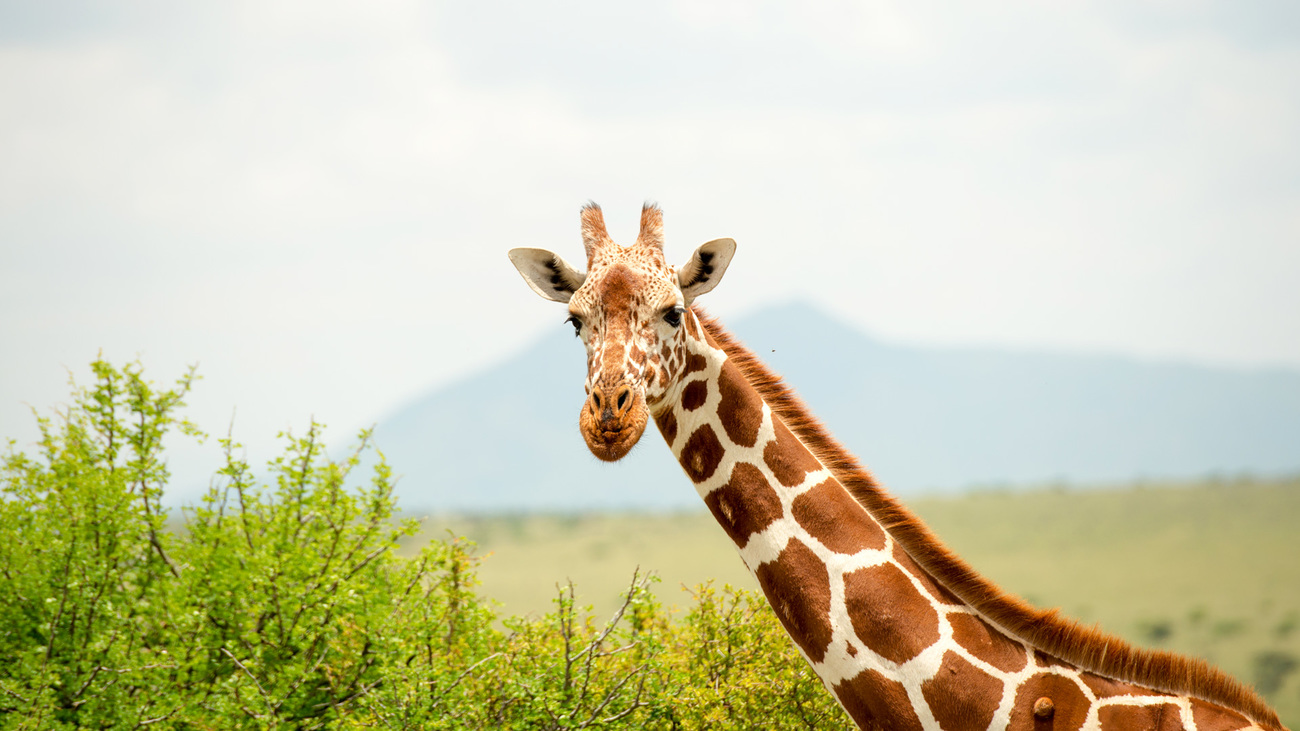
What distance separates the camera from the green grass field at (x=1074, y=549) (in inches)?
3691

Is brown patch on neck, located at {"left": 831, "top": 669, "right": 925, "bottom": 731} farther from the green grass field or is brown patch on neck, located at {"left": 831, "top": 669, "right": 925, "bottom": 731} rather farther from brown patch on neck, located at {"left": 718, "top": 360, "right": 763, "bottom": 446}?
the green grass field

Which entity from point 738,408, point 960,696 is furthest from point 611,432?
point 960,696

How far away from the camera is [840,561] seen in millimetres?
6648

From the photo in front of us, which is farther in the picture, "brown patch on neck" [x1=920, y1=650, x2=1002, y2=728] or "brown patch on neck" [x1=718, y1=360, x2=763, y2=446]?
"brown patch on neck" [x1=718, y1=360, x2=763, y2=446]

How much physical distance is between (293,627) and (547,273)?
4.50 metres

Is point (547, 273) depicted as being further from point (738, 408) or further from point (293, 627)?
point (293, 627)

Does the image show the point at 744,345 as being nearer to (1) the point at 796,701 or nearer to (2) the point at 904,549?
(2) the point at 904,549

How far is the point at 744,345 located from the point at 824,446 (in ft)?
2.90

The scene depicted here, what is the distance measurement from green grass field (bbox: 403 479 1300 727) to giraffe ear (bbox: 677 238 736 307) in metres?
81.5

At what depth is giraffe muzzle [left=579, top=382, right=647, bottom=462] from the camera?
6.17 metres

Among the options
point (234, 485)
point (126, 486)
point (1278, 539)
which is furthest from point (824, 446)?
point (1278, 539)

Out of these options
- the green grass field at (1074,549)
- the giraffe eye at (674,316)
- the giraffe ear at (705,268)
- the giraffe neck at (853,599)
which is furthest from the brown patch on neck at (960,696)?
the green grass field at (1074,549)

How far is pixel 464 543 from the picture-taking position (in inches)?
428

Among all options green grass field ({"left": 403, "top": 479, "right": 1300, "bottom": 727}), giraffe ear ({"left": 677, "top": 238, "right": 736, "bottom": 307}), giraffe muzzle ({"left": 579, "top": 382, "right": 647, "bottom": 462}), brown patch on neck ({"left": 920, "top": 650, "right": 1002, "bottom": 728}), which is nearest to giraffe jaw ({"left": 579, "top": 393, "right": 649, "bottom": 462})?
giraffe muzzle ({"left": 579, "top": 382, "right": 647, "bottom": 462})
